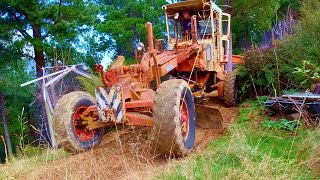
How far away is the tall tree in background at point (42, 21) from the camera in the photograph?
1433 centimetres

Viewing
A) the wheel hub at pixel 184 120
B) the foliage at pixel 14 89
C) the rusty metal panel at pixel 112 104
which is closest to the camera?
the rusty metal panel at pixel 112 104

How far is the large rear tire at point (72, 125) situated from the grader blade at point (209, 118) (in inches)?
85.5

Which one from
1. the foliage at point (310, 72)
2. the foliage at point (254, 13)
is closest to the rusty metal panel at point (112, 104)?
the foliage at point (310, 72)

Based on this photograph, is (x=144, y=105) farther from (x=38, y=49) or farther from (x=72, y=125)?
(x=38, y=49)

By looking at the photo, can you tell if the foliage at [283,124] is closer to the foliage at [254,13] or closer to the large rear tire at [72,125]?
the large rear tire at [72,125]

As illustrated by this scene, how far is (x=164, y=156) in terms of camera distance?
17.7 feet

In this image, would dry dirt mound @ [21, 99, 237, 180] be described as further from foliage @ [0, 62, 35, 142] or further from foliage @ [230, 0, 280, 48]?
foliage @ [230, 0, 280, 48]

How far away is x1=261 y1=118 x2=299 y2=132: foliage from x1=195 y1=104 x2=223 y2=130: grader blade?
901 mm

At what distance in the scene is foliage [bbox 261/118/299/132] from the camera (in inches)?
247

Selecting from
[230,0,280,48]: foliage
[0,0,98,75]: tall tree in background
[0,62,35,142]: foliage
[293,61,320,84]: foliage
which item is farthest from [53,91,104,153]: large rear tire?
[230,0,280,48]: foliage

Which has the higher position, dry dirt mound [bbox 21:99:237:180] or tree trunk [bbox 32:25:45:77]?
tree trunk [bbox 32:25:45:77]

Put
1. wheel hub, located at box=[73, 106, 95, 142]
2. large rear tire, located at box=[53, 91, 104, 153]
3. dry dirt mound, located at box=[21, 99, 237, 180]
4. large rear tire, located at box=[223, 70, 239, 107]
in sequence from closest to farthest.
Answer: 1. dry dirt mound, located at box=[21, 99, 237, 180]
2. large rear tire, located at box=[53, 91, 104, 153]
3. wheel hub, located at box=[73, 106, 95, 142]
4. large rear tire, located at box=[223, 70, 239, 107]

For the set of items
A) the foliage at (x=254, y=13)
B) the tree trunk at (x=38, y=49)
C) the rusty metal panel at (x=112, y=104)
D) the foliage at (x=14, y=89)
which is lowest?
the foliage at (x=14, y=89)

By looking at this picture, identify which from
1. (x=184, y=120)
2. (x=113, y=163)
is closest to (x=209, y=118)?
(x=184, y=120)
